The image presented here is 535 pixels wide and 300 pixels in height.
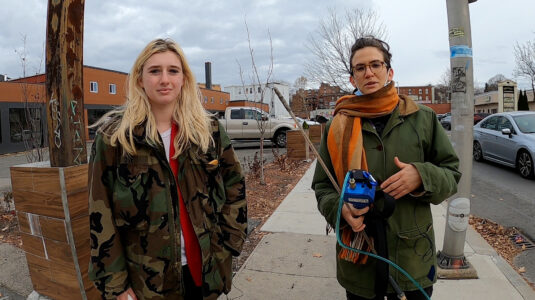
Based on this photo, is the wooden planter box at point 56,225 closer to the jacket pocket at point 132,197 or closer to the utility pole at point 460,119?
the jacket pocket at point 132,197

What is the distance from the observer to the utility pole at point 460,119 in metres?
3.24

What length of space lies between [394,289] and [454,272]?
2043mm

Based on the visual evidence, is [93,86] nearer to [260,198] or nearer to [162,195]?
[260,198]

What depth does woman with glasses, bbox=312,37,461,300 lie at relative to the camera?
1.70m

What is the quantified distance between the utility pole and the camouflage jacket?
2563 millimetres

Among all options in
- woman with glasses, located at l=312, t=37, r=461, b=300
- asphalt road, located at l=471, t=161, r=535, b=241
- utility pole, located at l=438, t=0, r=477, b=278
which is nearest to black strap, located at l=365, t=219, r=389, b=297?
woman with glasses, located at l=312, t=37, r=461, b=300

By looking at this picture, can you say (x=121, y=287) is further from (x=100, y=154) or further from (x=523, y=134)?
(x=523, y=134)

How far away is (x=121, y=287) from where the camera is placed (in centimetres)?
158

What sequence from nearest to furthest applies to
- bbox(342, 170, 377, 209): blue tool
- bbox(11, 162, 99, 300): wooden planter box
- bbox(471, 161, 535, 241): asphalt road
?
bbox(342, 170, 377, 209): blue tool, bbox(11, 162, 99, 300): wooden planter box, bbox(471, 161, 535, 241): asphalt road

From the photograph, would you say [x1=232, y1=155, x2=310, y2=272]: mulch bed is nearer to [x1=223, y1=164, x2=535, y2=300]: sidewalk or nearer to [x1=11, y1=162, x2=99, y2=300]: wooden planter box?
[x1=223, y1=164, x2=535, y2=300]: sidewalk

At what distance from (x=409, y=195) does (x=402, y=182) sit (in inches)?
6.9

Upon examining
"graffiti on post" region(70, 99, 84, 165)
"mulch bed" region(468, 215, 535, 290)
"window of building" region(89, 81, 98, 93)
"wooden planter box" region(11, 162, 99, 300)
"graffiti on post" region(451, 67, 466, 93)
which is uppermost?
"window of building" region(89, 81, 98, 93)

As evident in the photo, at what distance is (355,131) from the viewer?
68.0 inches

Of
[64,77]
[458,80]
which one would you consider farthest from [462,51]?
[64,77]
